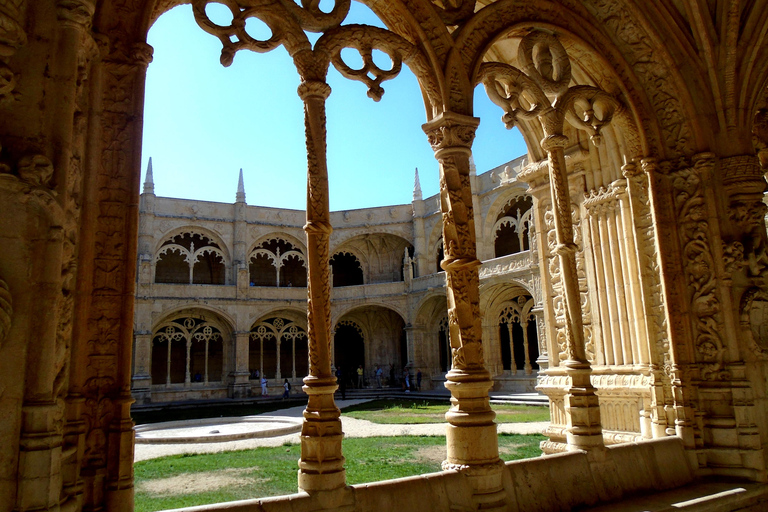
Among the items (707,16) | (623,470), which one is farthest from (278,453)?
(707,16)

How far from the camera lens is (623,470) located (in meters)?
4.28

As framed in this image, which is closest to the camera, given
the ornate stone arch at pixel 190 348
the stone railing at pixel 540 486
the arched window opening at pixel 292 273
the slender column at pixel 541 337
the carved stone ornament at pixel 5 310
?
the carved stone ornament at pixel 5 310

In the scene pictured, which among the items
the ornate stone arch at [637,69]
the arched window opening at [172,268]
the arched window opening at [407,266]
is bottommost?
the ornate stone arch at [637,69]

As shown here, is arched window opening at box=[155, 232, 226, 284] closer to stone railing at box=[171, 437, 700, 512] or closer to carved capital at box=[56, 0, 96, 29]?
stone railing at box=[171, 437, 700, 512]

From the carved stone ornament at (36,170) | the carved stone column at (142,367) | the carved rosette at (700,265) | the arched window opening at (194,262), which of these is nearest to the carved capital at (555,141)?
the carved rosette at (700,265)

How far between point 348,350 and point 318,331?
26.2m

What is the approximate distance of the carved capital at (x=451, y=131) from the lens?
3996 mm

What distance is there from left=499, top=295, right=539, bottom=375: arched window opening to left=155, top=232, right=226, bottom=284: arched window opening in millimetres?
12903

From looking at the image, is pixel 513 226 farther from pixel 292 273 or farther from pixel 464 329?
pixel 464 329

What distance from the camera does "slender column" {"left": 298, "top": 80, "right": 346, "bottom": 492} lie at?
119 inches

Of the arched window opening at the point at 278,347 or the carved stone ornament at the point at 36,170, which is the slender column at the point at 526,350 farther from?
the carved stone ornament at the point at 36,170

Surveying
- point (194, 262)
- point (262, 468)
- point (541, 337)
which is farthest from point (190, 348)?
point (262, 468)

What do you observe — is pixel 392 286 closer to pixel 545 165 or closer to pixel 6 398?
pixel 545 165

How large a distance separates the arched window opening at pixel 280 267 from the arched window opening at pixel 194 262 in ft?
5.67
